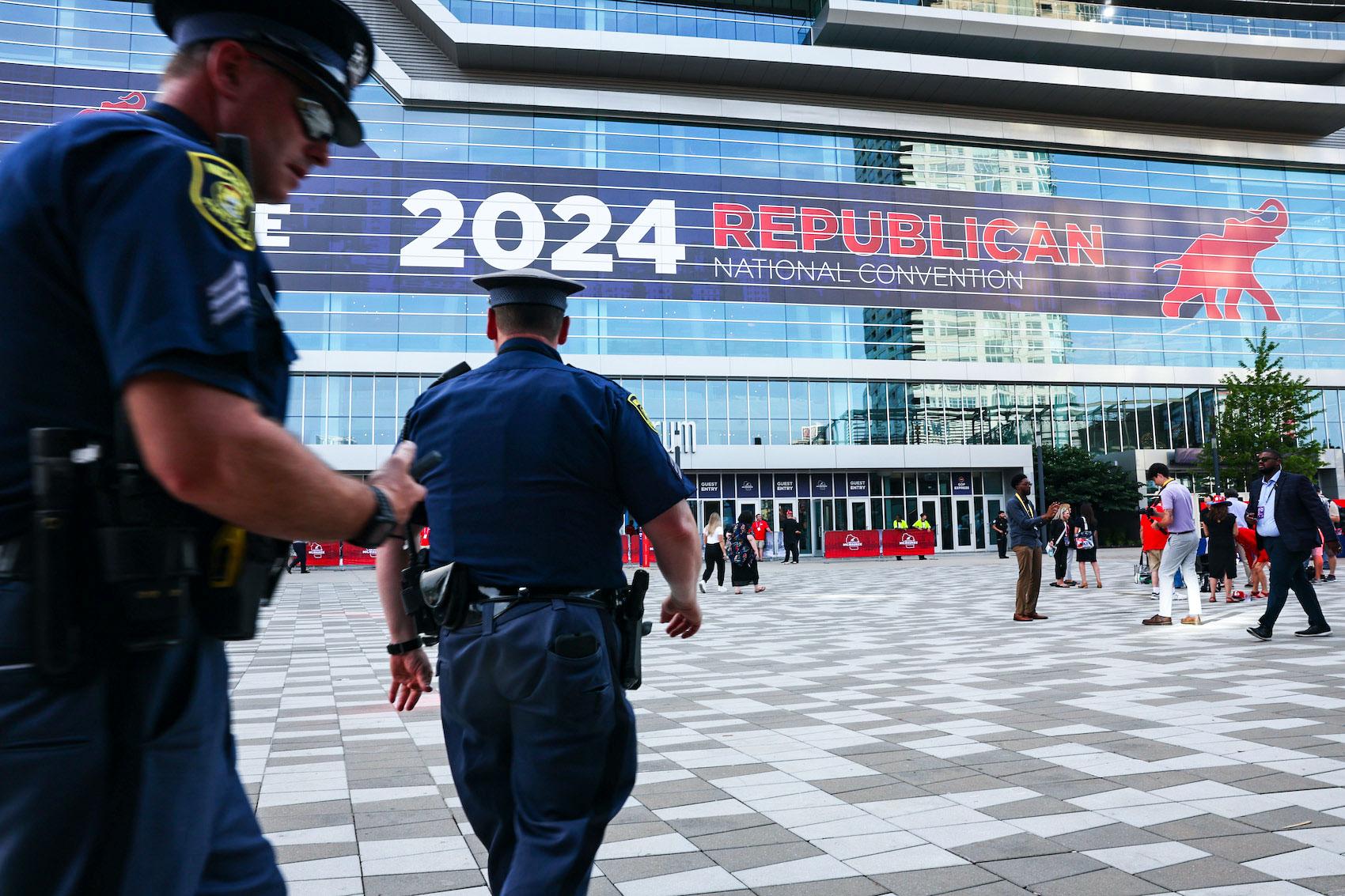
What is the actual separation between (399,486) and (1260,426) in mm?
39581

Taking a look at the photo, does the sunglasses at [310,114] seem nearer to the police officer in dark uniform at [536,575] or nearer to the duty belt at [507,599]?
the police officer in dark uniform at [536,575]

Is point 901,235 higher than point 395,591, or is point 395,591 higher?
A: point 901,235

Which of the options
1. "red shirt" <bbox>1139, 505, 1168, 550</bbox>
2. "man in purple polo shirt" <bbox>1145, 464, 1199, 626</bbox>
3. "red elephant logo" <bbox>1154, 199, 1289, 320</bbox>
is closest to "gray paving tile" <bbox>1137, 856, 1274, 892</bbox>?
"man in purple polo shirt" <bbox>1145, 464, 1199, 626</bbox>

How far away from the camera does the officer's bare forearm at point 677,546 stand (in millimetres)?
2627

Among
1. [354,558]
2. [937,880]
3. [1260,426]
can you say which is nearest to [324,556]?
[354,558]

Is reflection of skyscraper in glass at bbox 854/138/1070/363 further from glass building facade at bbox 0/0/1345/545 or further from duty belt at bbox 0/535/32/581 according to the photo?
duty belt at bbox 0/535/32/581

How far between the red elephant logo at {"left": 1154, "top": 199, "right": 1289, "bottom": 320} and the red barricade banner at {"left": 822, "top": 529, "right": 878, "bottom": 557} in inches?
878

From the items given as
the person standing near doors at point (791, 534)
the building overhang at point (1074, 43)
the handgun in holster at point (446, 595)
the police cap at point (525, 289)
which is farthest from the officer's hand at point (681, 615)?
the building overhang at point (1074, 43)

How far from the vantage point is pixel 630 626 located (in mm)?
2590

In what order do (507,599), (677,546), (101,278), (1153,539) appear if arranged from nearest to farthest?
1. (101,278)
2. (507,599)
3. (677,546)
4. (1153,539)

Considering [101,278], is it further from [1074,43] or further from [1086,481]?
[1074,43]

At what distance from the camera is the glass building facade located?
38.4 m

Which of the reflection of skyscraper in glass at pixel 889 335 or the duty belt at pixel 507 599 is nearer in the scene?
the duty belt at pixel 507 599

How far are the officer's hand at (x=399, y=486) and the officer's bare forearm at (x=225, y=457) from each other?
0.60 feet
